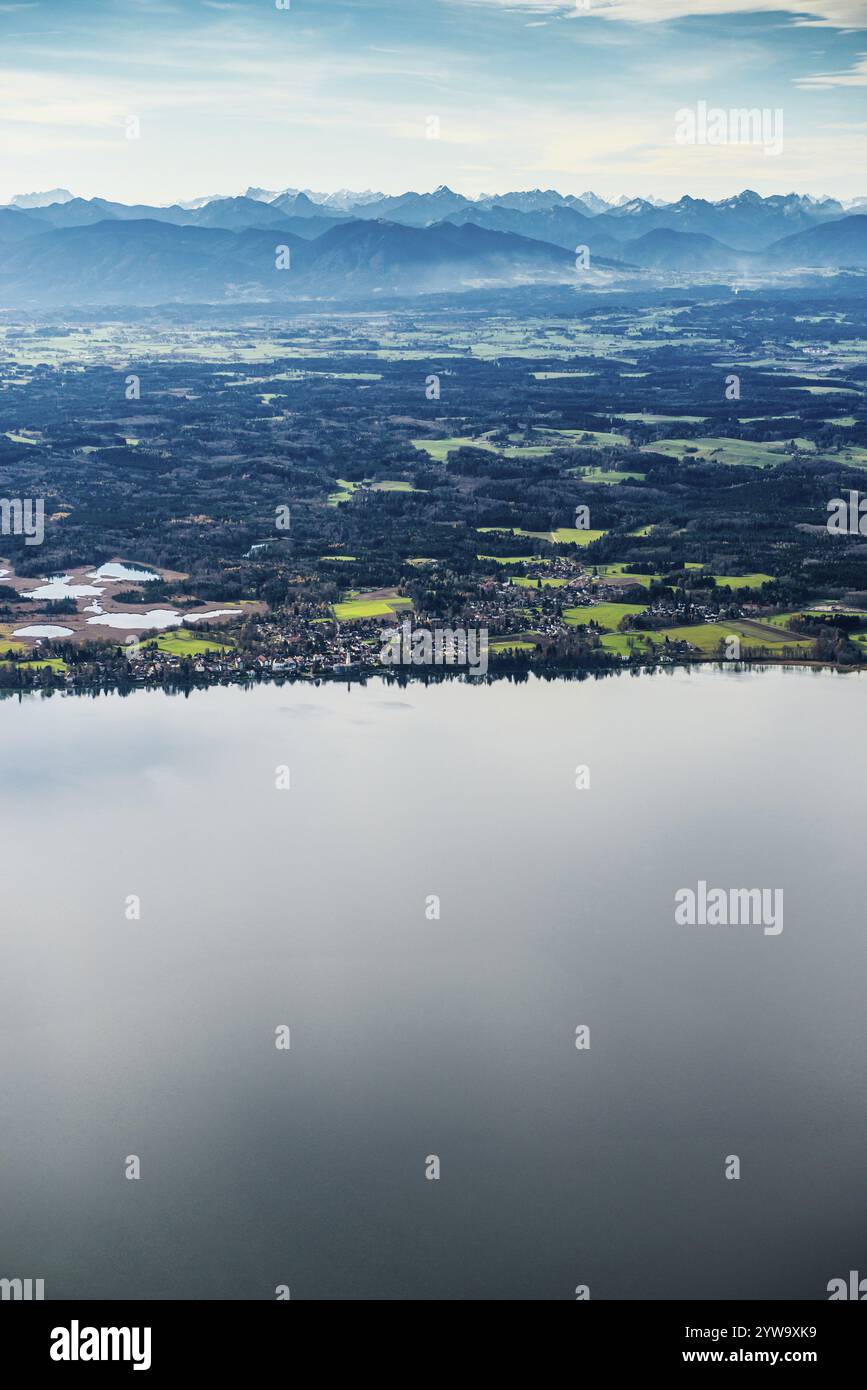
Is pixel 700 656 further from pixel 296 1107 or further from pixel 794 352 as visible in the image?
pixel 794 352

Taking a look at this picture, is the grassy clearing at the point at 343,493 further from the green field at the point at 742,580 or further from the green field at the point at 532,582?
the green field at the point at 742,580

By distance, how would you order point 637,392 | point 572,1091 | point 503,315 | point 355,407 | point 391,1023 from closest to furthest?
point 572,1091 < point 391,1023 < point 355,407 < point 637,392 < point 503,315

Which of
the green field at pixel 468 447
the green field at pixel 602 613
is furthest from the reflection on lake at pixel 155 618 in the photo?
the green field at pixel 468 447

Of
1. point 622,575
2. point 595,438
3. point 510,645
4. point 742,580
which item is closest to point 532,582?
point 622,575

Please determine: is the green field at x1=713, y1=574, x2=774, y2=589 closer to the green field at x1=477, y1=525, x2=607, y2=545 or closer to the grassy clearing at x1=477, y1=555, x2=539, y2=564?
the grassy clearing at x1=477, y1=555, x2=539, y2=564

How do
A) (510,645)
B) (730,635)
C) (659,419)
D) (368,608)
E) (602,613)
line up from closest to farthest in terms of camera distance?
(510,645)
(730,635)
(602,613)
(368,608)
(659,419)

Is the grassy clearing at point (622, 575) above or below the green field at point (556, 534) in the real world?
below

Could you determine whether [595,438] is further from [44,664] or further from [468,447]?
[44,664]

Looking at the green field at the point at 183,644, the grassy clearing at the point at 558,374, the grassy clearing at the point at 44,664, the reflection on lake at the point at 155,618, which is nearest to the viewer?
the grassy clearing at the point at 44,664

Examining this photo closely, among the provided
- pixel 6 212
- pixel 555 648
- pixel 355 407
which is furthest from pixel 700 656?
pixel 6 212

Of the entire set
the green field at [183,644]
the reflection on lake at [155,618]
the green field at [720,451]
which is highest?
the green field at [720,451]
